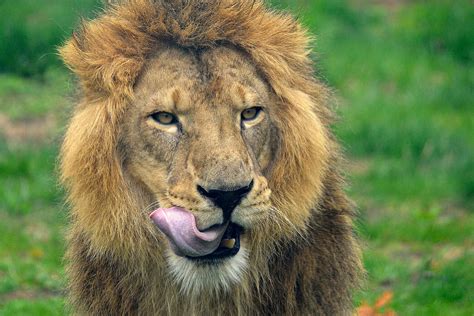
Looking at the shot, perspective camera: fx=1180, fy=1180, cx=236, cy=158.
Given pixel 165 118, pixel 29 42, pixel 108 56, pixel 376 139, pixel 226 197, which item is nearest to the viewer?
pixel 226 197

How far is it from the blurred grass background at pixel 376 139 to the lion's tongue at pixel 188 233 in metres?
0.79

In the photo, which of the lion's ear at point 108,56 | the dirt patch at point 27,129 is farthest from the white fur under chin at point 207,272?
the dirt patch at point 27,129

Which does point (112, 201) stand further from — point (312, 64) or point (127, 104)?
point (312, 64)

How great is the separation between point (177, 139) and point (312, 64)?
0.77m

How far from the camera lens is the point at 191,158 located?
409 centimetres

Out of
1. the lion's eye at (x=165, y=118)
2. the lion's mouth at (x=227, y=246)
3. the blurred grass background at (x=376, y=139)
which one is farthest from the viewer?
the blurred grass background at (x=376, y=139)

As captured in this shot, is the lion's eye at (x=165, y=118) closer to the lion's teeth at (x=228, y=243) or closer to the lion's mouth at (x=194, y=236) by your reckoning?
the lion's mouth at (x=194, y=236)

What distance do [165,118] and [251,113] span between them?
1.03 feet

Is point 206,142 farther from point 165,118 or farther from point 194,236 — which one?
point 194,236

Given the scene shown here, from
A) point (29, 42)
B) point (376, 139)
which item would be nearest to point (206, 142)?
point (376, 139)

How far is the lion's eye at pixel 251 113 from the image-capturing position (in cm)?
425

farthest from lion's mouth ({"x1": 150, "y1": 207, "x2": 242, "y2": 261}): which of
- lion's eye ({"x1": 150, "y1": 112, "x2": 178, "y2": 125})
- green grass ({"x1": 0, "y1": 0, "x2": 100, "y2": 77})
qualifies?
green grass ({"x1": 0, "y1": 0, "x2": 100, "y2": 77})

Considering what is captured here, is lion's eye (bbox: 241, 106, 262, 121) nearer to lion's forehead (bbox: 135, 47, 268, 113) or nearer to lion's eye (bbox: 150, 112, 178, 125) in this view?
lion's forehead (bbox: 135, 47, 268, 113)

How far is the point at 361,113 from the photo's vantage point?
905 cm
